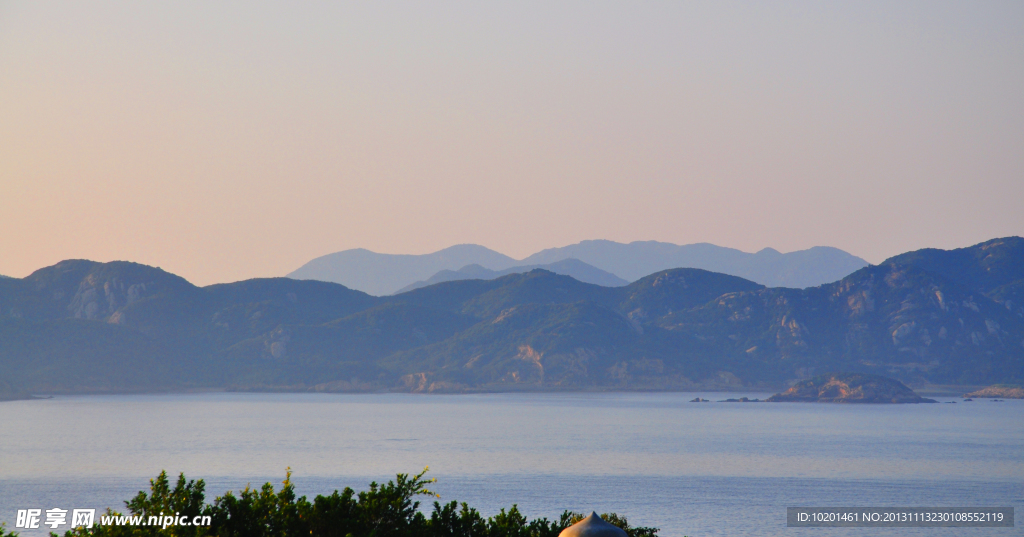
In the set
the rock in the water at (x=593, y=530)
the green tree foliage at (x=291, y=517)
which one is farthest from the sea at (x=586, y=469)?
the rock in the water at (x=593, y=530)

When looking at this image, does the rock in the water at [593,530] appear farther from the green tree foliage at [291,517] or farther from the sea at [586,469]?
the sea at [586,469]

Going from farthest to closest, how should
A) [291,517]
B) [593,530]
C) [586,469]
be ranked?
1. [586,469]
2. [291,517]
3. [593,530]

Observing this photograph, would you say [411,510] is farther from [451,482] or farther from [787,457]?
[787,457]

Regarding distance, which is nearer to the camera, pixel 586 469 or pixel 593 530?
pixel 593 530

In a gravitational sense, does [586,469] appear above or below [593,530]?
below

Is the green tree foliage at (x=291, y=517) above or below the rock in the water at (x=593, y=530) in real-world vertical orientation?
below

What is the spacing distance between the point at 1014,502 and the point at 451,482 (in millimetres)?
62882

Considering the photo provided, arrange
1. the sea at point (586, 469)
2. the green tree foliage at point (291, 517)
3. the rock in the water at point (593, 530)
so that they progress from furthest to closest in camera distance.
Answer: the sea at point (586, 469)
the green tree foliage at point (291, 517)
the rock in the water at point (593, 530)

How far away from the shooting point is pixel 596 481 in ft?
385

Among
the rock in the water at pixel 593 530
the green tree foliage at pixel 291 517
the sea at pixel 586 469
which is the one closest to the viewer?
the rock in the water at pixel 593 530

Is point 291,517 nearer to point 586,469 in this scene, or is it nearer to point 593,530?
point 593,530

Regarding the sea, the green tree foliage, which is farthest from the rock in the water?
the sea

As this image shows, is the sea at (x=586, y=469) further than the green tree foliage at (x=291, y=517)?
Yes

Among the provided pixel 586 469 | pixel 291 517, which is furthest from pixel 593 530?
pixel 586 469
